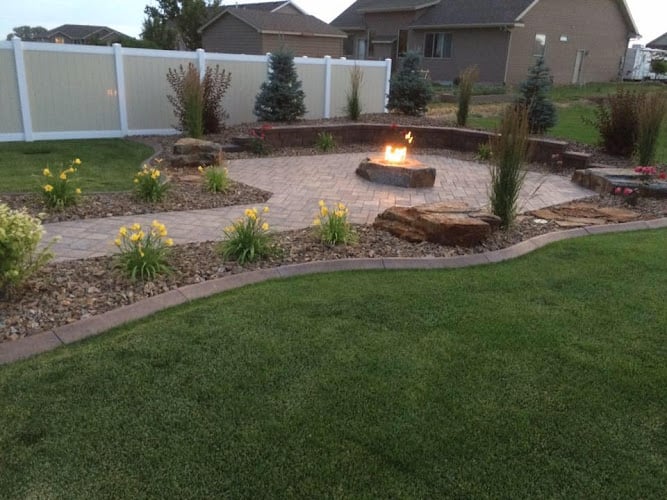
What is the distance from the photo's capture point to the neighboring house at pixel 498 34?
79.6ft

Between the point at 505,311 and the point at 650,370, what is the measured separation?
2.96ft

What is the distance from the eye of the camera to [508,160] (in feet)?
16.7

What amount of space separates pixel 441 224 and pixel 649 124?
15.6 feet

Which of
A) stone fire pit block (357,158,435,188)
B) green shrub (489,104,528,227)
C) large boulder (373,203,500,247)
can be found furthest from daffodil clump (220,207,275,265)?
stone fire pit block (357,158,435,188)

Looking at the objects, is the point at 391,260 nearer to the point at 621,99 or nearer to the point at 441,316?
the point at 441,316

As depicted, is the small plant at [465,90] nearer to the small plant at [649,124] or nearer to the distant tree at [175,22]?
the small plant at [649,124]

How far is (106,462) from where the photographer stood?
221cm

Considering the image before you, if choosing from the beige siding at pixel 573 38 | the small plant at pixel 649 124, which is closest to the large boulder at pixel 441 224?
the small plant at pixel 649 124

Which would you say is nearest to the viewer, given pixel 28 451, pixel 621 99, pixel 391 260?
pixel 28 451

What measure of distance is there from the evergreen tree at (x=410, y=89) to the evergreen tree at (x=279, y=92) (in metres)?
2.70

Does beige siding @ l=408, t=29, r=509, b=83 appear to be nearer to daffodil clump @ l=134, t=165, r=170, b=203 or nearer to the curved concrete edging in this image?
daffodil clump @ l=134, t=165, r=170, b=203

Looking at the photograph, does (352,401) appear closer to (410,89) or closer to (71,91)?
(71,91)

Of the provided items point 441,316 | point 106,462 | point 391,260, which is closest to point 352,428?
point 106,462

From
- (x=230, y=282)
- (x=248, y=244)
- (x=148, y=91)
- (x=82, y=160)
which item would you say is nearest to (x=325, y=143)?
(x=148, y=91)
